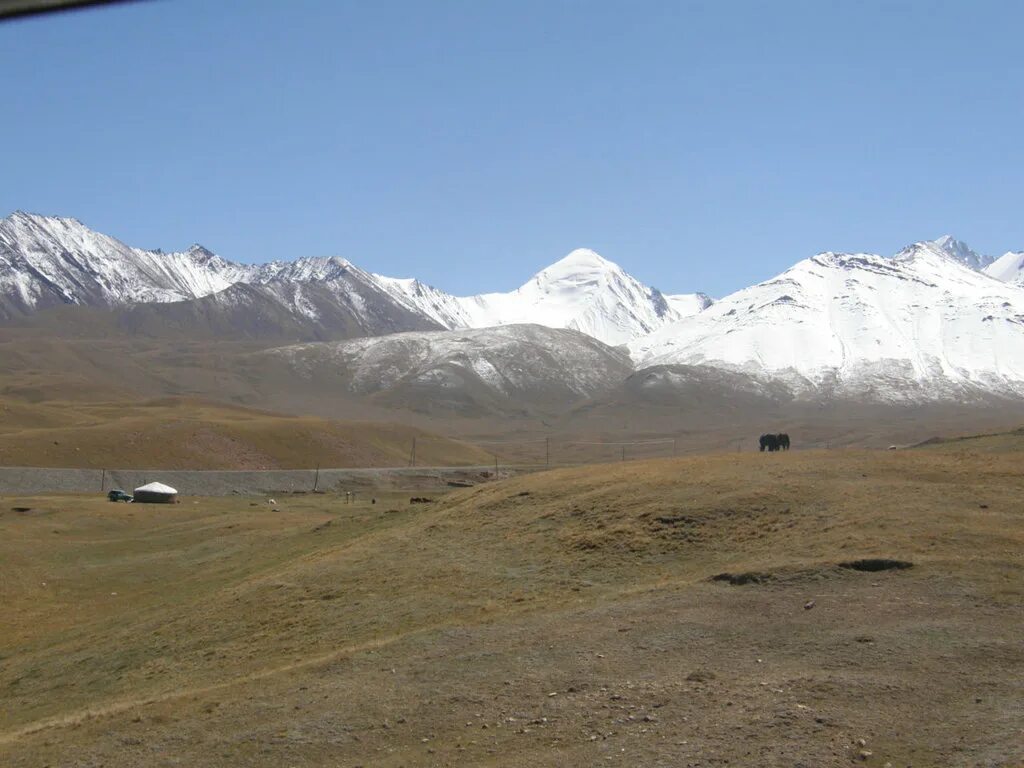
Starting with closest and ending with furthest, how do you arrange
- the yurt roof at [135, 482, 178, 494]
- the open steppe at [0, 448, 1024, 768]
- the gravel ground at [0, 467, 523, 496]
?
the open steppe at [0, 448, 1024, 768]
the yurt roof at [135, 482, 178, 494]
the gravel ground at [0, 467, 523, 496]

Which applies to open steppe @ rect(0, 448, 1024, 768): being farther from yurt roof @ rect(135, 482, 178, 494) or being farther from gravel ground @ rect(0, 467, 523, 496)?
gravel ground @ rect(0, 467, 523, 496)

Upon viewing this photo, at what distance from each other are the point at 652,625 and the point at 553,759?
7.26 metres

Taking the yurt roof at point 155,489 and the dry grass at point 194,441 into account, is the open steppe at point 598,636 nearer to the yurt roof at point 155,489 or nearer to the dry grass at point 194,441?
the yurt roof at point 155,489

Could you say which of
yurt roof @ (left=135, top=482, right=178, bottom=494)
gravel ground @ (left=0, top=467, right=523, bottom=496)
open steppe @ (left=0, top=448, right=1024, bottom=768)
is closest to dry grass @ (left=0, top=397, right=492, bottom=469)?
gravel ground @ (left=0, top=467, right=523, bottom=496)

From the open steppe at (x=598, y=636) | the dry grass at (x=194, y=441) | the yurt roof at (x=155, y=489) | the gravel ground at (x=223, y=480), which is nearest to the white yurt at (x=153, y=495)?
the yurt roof at (x=155, y=489)

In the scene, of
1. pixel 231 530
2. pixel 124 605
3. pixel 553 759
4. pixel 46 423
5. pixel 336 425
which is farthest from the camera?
pixel 336 425

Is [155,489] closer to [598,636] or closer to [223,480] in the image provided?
[223,480]

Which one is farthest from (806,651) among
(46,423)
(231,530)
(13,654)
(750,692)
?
(46,423)

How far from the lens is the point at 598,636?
939 inches

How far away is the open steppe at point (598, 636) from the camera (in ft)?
59.7

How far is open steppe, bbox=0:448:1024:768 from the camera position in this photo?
18.2 metres

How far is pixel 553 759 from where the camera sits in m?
17.3

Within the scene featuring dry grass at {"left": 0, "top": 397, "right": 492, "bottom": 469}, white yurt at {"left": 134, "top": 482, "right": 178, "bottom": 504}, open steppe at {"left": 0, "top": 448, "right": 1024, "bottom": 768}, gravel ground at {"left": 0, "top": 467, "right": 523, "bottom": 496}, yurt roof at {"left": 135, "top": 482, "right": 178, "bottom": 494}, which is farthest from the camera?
dry grass at {"left": 0, "top": 397, "right": 492, "bottom": 469}

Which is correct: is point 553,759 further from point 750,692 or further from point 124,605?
point 124,605
